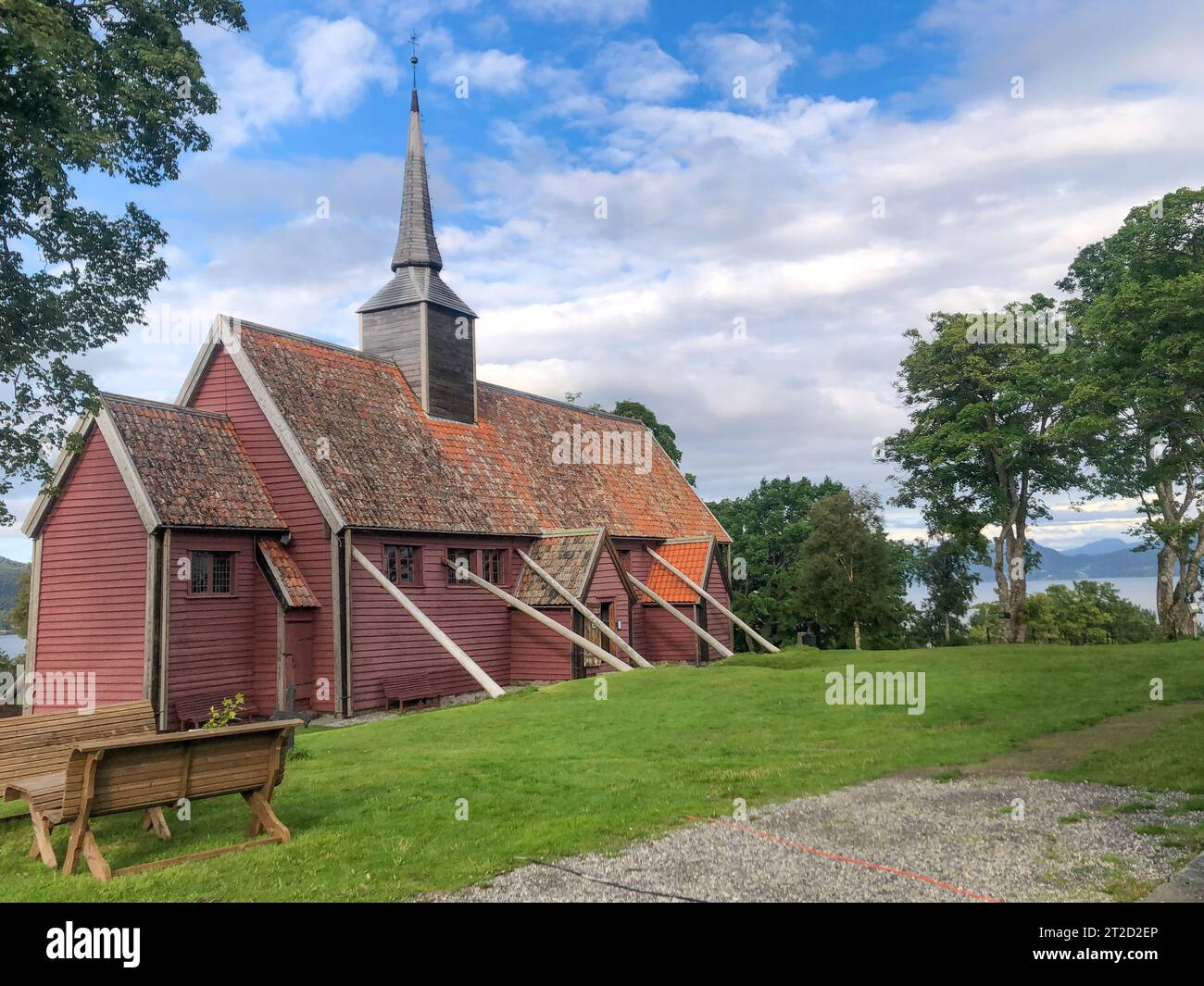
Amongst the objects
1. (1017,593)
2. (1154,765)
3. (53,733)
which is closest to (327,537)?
(53,733)

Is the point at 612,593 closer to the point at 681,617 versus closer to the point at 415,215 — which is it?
the point at 681,617

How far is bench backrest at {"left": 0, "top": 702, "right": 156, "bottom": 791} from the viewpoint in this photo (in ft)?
30.9

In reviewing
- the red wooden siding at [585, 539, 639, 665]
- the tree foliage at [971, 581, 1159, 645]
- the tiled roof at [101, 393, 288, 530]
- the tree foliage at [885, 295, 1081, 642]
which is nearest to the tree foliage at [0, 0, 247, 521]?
the tiled roof at [101, 393, 288, 530]

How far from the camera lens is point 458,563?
1055 inches

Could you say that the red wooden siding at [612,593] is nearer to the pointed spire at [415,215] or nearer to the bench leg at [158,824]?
the pointed spire at [415,215]

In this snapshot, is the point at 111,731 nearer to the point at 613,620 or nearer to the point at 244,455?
the point at 244,455

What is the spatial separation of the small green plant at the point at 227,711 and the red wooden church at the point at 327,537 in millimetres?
296

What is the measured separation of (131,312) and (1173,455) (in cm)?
2466

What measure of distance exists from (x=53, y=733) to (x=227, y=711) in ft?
41.9

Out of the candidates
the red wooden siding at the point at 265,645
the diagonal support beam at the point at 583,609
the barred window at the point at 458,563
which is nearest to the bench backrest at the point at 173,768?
the red wooden siding at the point at 265,645

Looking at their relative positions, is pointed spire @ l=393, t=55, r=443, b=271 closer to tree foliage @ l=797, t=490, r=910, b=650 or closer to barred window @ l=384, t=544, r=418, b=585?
barred window @ l=384, t=544, r=418, b=585

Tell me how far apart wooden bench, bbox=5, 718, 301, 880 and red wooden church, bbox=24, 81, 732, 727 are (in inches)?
423
